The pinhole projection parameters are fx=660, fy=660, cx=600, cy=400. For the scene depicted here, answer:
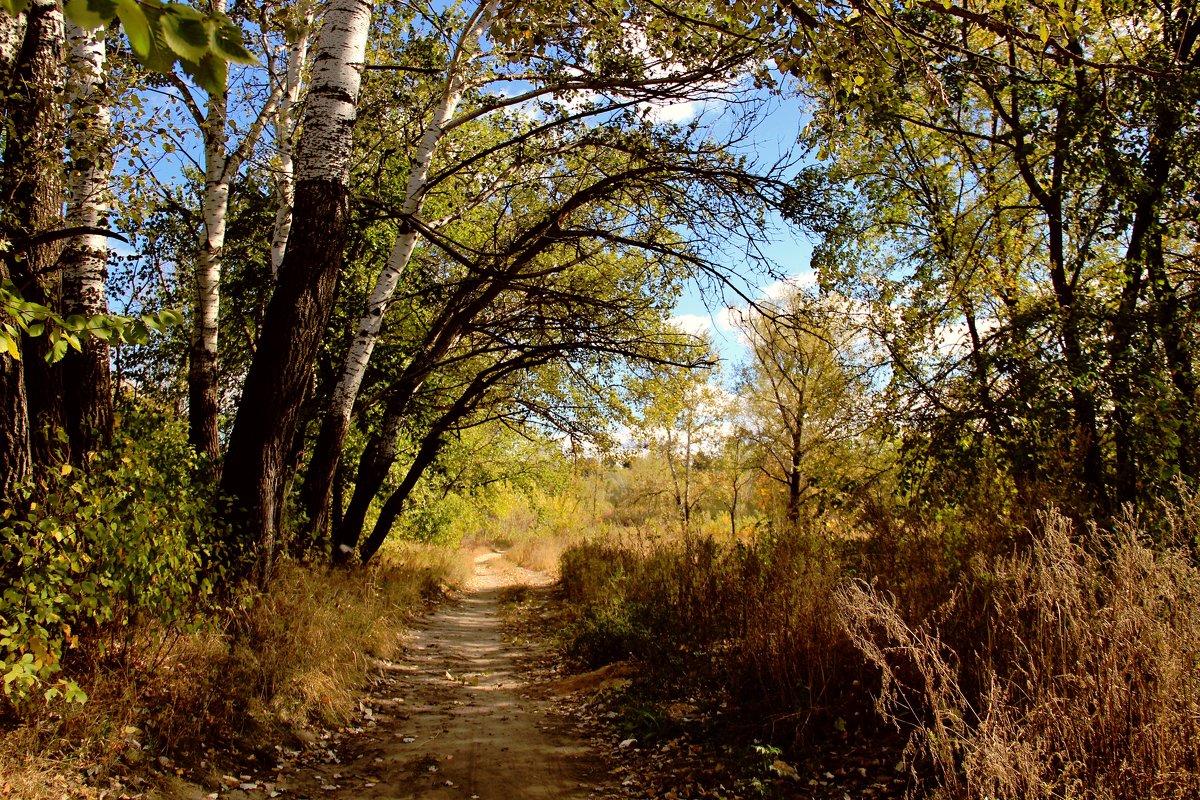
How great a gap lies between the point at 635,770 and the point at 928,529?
11.5 feet

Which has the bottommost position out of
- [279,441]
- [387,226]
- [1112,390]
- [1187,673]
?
[1187,673]

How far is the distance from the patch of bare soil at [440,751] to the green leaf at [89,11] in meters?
3.98

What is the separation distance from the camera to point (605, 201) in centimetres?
858

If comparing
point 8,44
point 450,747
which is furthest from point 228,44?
point 450,747

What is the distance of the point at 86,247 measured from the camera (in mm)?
4664

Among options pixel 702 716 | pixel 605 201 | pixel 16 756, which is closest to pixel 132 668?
pixel 16 756

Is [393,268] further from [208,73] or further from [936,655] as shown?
[208,73]

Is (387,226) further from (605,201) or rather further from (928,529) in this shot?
(928,529)

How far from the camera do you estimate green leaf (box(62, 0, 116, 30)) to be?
1.01 metres

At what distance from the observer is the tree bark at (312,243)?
4812mm

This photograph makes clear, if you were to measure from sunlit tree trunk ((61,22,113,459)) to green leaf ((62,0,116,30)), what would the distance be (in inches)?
171

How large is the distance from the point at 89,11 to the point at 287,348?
416cm

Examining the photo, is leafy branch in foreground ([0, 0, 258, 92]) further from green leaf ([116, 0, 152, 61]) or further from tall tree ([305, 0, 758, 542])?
tall tree ([305, 0, 758, 542])

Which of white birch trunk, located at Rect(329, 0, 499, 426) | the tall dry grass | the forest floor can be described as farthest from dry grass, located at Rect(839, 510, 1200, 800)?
white birch trunk, located at Rect(329, 0, 499, 426)
